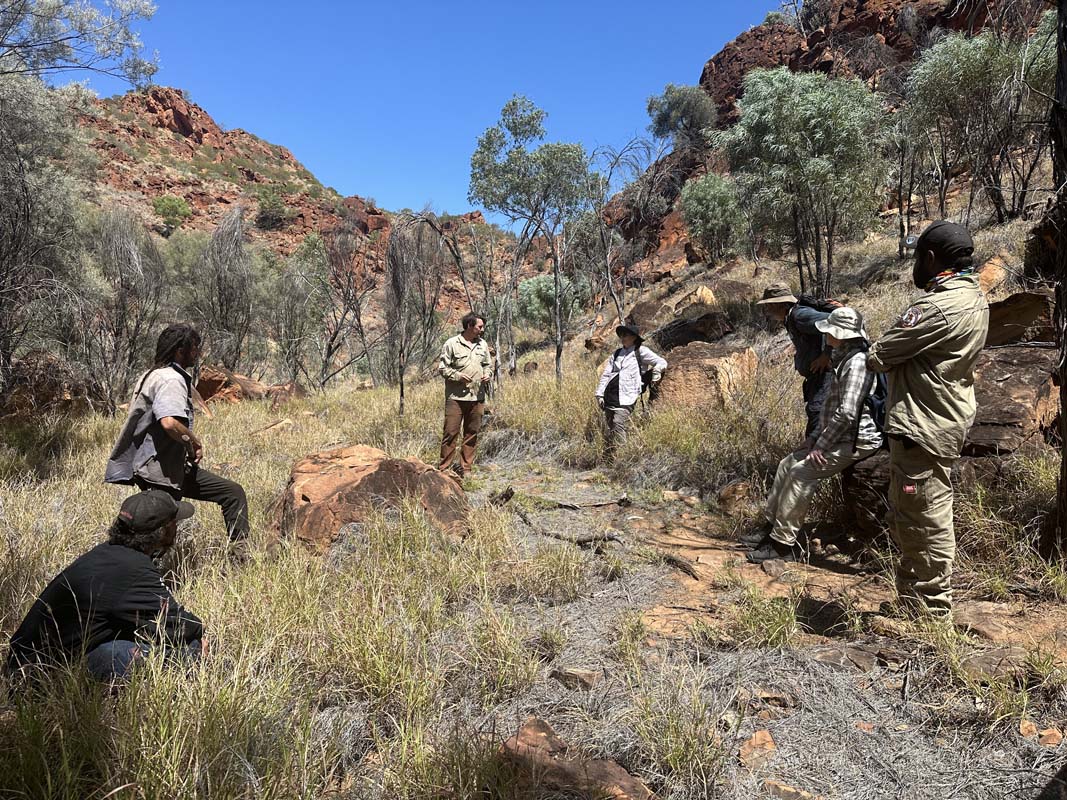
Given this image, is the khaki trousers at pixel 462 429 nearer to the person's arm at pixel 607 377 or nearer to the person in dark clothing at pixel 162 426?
the person's arm at pixel 607 377

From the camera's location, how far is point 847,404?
3537 millimetres

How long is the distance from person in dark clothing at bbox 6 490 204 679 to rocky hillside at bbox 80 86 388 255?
4148 centimetres

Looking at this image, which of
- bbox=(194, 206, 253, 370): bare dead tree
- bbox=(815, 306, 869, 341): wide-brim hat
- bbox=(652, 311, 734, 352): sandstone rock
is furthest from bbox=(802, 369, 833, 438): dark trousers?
bbox=(194, 206, 253, 370): bare dead tree

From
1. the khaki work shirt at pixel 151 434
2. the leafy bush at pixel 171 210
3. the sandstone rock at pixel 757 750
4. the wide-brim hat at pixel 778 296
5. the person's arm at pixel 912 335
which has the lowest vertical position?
the sandstone rock at pixel 757 750

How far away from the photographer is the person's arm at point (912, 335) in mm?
2520

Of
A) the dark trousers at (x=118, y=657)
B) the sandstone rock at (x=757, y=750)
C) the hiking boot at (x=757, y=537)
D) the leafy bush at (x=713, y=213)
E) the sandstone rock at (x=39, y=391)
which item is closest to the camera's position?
the sandstone rock at (x=757, y=750)

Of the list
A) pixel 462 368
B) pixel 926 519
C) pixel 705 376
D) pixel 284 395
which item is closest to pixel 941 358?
pixel 926 519

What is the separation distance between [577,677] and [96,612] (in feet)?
6.49

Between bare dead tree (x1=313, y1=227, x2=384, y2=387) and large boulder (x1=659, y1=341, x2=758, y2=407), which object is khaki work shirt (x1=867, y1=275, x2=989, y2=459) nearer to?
large boulder (x1=659, y1=341, x2=758, y2=407)

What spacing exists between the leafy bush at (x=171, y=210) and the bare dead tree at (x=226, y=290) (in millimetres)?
29805

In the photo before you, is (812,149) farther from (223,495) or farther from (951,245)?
(223,495)

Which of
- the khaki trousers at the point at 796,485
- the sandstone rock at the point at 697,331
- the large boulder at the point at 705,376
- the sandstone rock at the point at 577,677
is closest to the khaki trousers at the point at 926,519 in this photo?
the khaki trousers at the point at 796,485

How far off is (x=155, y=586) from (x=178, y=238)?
26475 millimetres

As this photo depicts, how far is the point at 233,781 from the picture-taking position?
5.68ft
